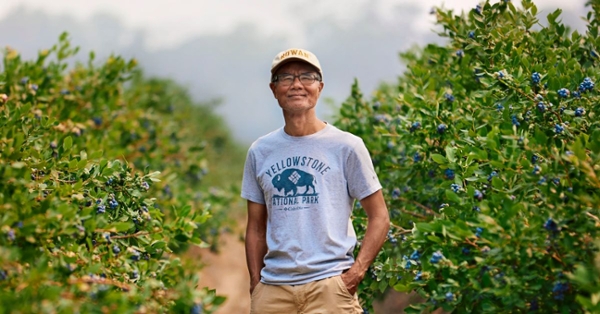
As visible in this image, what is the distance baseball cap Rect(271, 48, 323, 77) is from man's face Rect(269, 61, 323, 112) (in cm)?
2

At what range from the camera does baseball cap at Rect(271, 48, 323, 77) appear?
269 cm

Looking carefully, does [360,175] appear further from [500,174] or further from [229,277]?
[229,277]

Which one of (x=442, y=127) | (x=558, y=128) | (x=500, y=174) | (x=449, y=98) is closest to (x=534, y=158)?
(x=500, y=174)

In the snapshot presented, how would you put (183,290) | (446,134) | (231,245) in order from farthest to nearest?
(231,245), (446,134), (183,290)

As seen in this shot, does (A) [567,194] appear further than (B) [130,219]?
No

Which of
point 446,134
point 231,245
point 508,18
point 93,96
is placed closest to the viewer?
point 446,134

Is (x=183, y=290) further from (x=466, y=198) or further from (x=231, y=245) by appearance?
(x=231, y=245)

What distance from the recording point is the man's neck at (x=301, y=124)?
2.72 m

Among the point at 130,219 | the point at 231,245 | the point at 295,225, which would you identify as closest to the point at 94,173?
the point at 130,219

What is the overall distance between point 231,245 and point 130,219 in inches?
339

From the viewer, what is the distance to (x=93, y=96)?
5.87 metres

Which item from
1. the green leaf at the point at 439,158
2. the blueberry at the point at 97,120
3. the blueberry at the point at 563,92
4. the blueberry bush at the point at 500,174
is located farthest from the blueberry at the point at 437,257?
the blueberry at the point at 97,120

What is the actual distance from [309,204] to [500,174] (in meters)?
0.75

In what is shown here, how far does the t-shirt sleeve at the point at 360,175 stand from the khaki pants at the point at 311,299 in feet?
1.12
